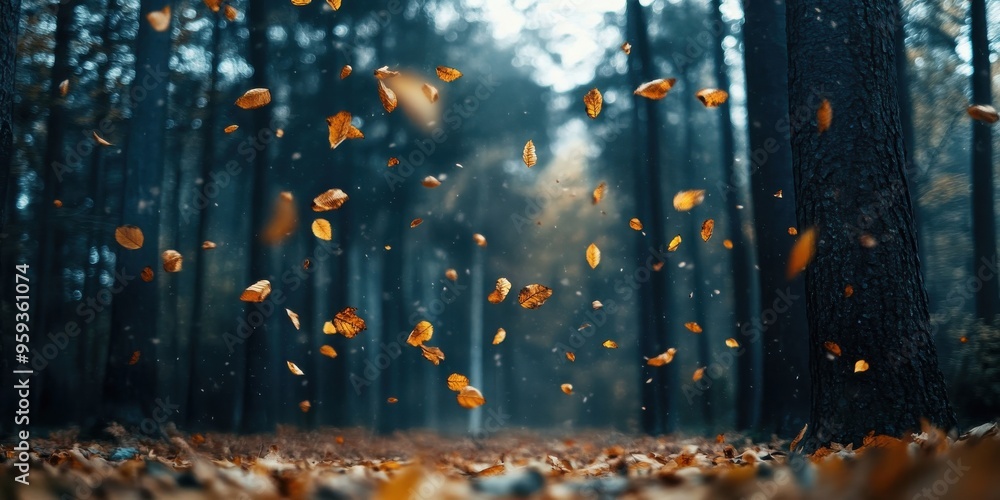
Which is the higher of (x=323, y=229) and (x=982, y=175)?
(x=982, y=175)

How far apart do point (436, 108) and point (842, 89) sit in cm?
1222

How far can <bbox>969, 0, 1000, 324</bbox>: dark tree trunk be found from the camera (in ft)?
29.8

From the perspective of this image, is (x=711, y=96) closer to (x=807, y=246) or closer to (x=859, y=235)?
(x=807, y=246)

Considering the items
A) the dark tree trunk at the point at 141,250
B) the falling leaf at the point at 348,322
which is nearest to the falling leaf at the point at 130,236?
the dark tree trunk at the point at 141,250

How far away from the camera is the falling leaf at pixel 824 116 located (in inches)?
145

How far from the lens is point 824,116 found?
3.71 meters

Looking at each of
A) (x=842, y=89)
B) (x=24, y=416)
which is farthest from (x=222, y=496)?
(x=842, y=89)

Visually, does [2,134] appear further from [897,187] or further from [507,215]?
[507,215]

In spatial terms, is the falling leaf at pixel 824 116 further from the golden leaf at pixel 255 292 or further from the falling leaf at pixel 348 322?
the golden leaf at pixel 255 292

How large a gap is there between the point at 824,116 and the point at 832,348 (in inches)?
50.9

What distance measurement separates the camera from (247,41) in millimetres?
13023

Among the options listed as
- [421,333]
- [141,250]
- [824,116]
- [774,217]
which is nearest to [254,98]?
[421,333]

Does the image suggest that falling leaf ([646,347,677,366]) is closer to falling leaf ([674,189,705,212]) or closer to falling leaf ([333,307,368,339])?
falling leaf ([674,189,705,212])

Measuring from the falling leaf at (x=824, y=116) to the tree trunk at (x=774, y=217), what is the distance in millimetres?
3502
